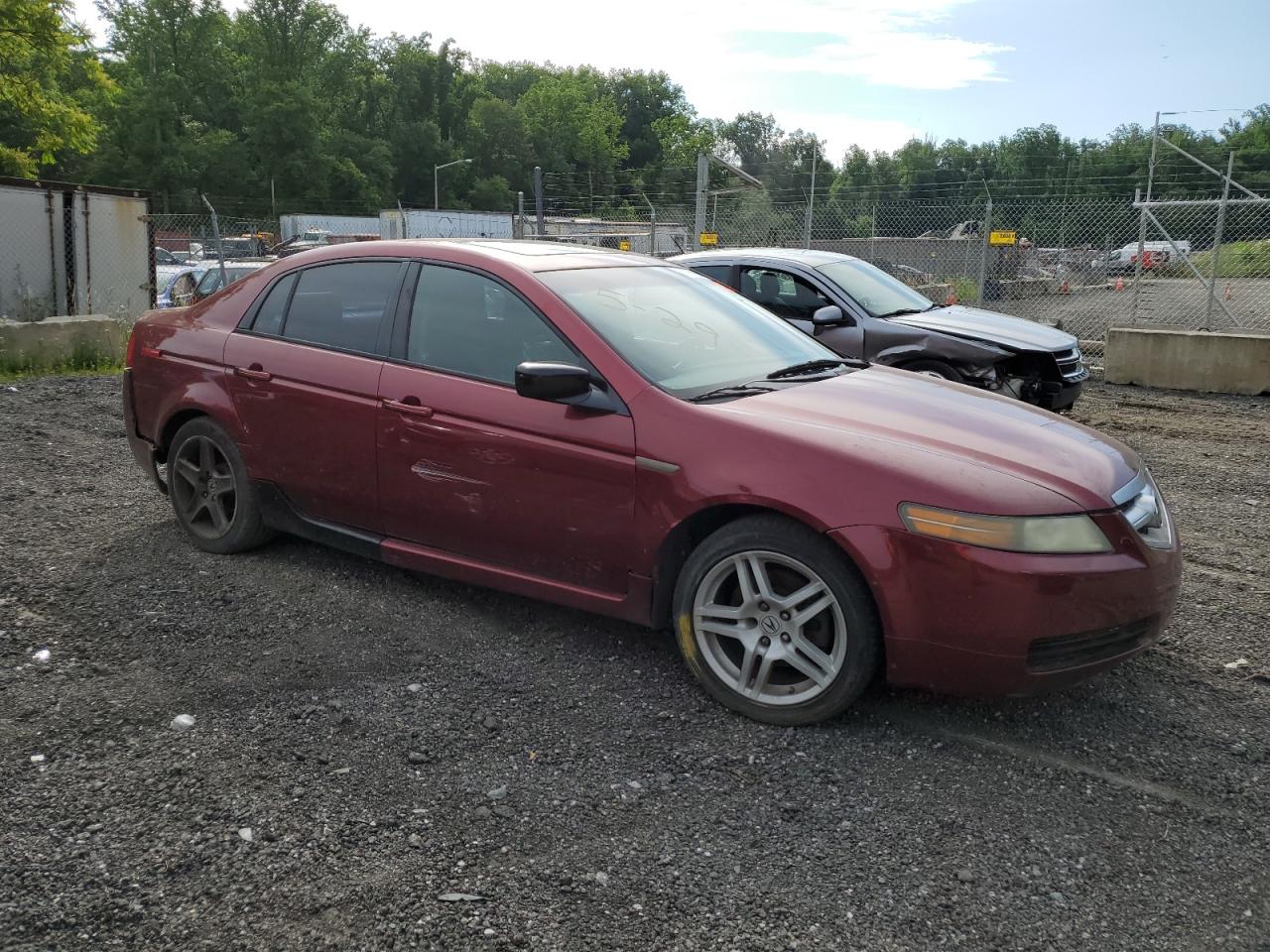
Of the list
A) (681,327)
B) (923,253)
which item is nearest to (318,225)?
(923,253)

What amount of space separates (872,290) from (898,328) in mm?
856

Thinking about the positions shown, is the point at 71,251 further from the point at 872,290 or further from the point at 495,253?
the point at 495,253

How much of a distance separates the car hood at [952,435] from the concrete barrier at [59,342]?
9987mm

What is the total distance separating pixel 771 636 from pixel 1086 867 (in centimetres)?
113

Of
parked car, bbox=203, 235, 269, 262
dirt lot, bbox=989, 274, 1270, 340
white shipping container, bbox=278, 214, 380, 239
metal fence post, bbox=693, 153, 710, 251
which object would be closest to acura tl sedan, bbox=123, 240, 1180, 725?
metal fence post, bbox=693, 153, 710, 251

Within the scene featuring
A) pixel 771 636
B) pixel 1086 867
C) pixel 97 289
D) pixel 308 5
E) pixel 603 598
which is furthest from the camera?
pixel 308 5

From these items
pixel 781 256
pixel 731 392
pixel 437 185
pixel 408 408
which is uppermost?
pixel 437 185

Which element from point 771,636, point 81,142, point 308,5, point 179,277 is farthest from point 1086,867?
point 308,5

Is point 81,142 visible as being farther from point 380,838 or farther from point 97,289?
point 380,838

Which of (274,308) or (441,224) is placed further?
(441,224)

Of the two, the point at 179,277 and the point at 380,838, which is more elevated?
the point at 179,277

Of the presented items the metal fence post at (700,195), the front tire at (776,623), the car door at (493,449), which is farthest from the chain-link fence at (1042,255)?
the front tire at (776,623)

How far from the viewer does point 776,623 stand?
3430 millimetres

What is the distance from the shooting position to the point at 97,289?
582 inches
